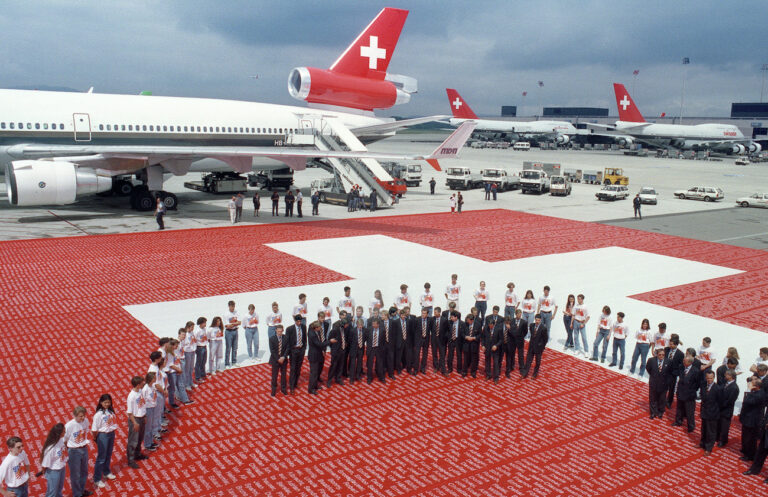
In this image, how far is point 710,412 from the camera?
371 inches

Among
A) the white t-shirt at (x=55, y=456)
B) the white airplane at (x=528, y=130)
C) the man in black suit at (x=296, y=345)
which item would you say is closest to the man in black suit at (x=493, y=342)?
the man in black suit at (x=296, y=345)

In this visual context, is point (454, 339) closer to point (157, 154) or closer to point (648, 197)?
Result: point (157, 154)

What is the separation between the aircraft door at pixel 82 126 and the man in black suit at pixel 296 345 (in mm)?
22079

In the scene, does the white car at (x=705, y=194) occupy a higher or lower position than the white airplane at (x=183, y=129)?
lower

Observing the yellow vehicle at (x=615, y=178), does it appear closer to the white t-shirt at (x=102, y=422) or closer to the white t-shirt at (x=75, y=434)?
the white t-shirt at (x=102, y=422)

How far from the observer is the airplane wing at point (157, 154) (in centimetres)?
2630

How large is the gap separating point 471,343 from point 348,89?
27.0 metres

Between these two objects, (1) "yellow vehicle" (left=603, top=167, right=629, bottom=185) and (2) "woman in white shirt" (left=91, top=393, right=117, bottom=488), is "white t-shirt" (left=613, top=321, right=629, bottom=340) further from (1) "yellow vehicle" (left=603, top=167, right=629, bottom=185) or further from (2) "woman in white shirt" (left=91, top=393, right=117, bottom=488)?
(1) "yellow vehicle" (left=603, top=167, right=629, bottom=185)

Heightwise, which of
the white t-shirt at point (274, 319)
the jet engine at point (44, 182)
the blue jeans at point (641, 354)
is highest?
the jet engine at point (44, 182)

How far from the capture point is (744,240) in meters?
28.5

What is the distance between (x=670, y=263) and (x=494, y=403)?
48.7ft

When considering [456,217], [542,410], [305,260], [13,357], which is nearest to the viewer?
[542,410]

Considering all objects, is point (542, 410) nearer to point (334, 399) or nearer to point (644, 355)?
point (644, 355)

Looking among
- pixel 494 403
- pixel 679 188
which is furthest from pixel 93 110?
pixel 679 188
